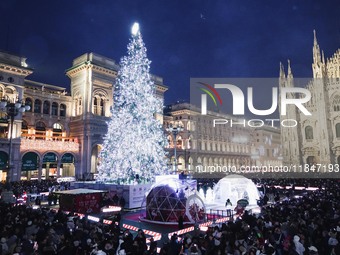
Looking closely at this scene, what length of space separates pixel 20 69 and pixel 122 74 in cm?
1761

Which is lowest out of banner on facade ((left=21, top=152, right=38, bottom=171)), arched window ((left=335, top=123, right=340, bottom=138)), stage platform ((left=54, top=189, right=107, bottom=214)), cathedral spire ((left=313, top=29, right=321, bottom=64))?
stage platform ((left=54, top=189, right=107, bottom=214))

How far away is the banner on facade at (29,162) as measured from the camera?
33.8 meters

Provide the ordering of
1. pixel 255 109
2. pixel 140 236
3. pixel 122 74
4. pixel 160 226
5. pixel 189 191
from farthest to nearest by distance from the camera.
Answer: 1. pixel 255 109
2. pixel 122 74
3. pixel 189 191
4. pixel 160 226
5. pixel 140 236

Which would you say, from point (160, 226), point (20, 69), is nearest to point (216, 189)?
point (160, 226)

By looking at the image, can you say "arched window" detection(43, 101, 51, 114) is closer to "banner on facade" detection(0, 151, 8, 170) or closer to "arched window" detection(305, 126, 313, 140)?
"banner on facade" detection(0, 151, 8, 170)

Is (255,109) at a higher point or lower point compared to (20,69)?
lower

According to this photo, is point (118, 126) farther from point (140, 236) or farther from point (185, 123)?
point (185, 123)

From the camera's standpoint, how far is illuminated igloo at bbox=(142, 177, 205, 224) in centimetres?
1466

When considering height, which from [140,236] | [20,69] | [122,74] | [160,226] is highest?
[20,69]

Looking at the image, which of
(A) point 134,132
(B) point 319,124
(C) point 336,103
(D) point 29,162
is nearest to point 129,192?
(A) point 134,132

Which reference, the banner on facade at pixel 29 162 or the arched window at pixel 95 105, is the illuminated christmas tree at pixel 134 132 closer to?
the banner on facade at pixel 29 162

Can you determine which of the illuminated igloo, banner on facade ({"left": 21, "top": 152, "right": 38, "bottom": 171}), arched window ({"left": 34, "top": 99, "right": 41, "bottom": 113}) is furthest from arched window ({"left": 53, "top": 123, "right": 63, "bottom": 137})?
the illuminated igloo

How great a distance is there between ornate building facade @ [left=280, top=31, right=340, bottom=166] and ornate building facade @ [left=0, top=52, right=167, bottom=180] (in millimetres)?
36140

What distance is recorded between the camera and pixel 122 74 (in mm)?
24188
